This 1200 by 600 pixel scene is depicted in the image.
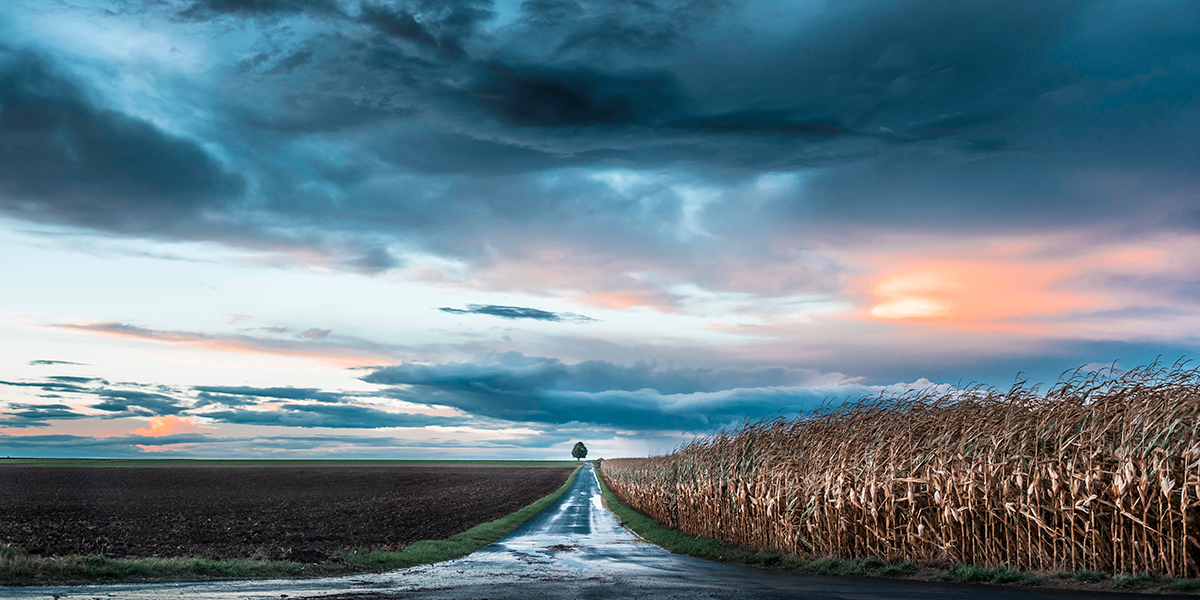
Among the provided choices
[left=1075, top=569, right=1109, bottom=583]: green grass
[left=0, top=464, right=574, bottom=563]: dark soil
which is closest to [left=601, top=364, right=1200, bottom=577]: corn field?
[left=1075, top=569, right=1109, bottom=583]: green grass

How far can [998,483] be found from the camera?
1712 cm

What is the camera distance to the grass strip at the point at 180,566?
17.0 metres

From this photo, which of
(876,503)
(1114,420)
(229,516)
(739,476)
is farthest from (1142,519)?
(229,516)

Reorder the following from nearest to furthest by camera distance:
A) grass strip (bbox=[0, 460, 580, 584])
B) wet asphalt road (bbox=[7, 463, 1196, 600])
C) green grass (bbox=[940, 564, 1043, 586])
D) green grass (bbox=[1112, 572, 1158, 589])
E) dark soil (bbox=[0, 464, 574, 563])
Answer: green grass (bbox=[1112, 572, 1158, 589])
wet asphalt road (bbox=[7, 463, 1196, 600])
green grass (bbox=[940, 564, 1043, 586])
grass strip (bbox=[0, 460, 580, 584])
dark soil (bbox=[0, 464, 574, 563])

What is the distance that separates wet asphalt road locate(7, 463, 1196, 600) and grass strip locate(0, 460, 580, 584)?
113 cm

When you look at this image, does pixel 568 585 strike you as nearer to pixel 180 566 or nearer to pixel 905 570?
pixel 905 570

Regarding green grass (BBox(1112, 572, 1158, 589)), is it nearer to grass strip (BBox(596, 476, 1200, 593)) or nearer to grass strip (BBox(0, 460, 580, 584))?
grass strip (BBox(596, 476, 1200, 593))

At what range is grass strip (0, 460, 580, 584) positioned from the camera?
55.7 ft

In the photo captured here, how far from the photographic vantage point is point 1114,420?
52.9 feet

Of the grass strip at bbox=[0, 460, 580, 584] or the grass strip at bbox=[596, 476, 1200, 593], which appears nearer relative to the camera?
the grass strip at bbox=[596, 476, 1200, 593]

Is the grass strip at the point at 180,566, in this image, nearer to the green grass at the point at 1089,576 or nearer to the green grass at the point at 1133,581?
the green grass at the point at 1089,576

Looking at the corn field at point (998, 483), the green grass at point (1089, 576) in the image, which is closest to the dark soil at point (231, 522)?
the corn field at point (998, 483)

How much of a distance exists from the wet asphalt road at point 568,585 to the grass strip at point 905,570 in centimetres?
66

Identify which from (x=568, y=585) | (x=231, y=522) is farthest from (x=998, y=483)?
(x=231, y=522)
